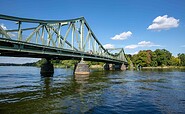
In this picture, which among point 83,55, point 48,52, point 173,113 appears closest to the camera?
point 173,113

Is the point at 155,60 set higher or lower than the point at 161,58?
lower

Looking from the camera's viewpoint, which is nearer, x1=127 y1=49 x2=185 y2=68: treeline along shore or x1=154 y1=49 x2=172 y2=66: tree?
x1=127 y1=49 x2=185 y2=68: treeline along shore

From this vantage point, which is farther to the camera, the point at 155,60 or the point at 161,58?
the point at 161,58

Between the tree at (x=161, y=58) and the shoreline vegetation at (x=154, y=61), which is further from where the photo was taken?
the tree at (x=161, y=58)

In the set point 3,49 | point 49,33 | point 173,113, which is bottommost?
point 173,113

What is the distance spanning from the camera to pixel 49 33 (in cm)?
6556

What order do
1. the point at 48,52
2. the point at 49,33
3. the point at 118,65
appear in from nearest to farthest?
the point at 48,52 → the point at 49,33 → the point at 118,65

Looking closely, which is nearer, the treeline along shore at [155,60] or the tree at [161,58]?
the treeline along shore at [155,60]

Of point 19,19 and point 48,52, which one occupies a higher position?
point 19,19

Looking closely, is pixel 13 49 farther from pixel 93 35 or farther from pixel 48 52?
pixel 93 35

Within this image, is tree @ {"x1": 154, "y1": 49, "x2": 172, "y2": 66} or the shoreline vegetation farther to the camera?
tree @ {"x1": 154, "y1": 49, "x2": 172, "y2": 66}

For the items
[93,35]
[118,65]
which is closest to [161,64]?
[118,65]

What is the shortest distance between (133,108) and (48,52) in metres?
44.2

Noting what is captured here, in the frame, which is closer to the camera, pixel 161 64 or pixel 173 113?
pixel 173 113
